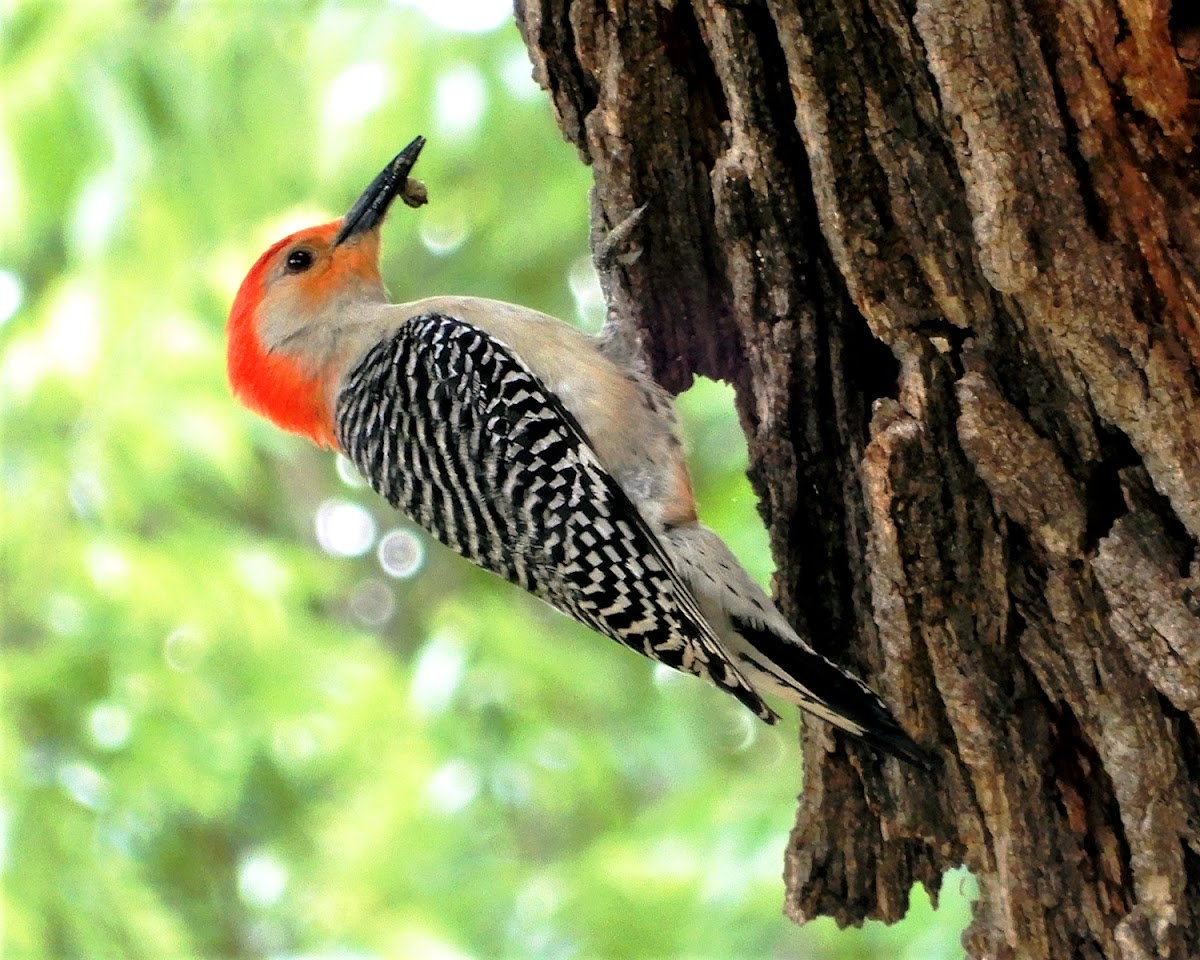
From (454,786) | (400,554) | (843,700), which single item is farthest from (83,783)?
(843,700)

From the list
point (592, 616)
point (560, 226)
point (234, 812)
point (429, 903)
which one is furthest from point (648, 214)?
point (234, 812)

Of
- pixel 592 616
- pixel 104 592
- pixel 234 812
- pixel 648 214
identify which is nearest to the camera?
pixel 648 214

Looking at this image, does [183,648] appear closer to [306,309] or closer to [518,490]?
[306,309]

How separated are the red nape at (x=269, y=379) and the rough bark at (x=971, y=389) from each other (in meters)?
1.51

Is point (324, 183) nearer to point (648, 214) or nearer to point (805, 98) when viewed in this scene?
point (648, 214)

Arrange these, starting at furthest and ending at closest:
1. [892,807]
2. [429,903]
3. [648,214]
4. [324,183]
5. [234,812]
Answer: [234,812], [429,903], [324,183], [648,214], [892,807]

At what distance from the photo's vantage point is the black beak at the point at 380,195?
161 inches

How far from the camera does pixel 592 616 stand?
3.38 m

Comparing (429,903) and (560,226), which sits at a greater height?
(560,226)

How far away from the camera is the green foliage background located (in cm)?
567

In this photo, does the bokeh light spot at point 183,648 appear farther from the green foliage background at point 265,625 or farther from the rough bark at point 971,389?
the rough bark at point 971,389

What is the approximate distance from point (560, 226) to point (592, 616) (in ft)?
12.8

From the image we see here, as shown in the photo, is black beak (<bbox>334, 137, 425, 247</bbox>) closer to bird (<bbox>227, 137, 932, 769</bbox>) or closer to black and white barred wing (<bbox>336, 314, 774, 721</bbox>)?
bird (<bbox>227, 137, 932, 769</bbox>)

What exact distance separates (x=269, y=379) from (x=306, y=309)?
9.6 inches
